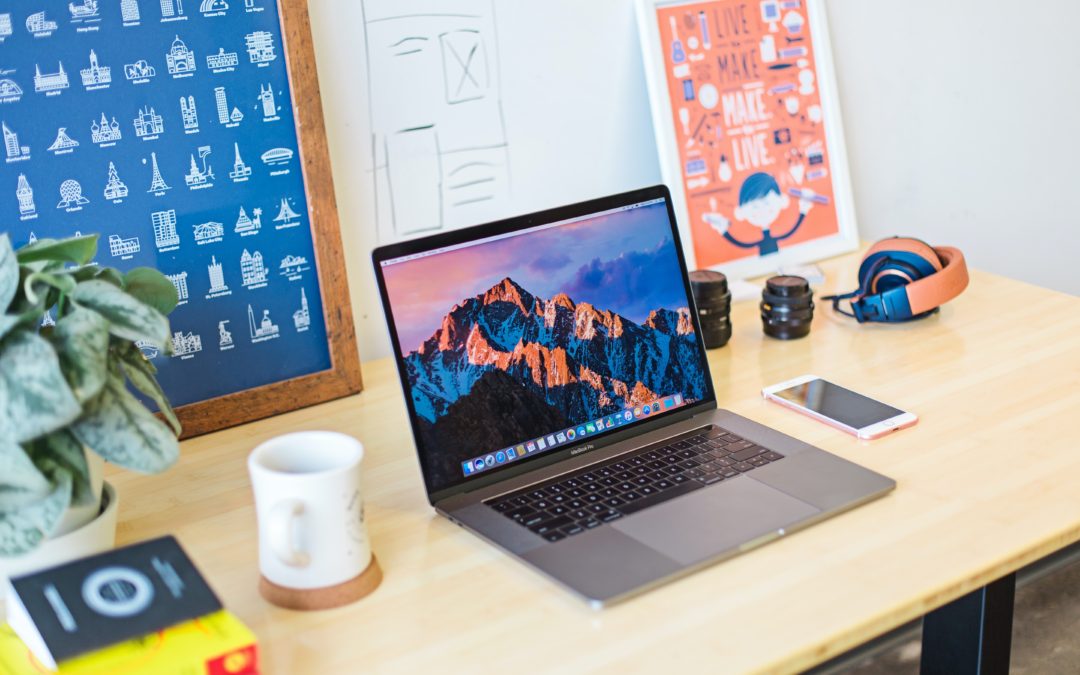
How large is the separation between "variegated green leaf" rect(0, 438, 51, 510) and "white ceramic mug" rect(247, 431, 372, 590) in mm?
153

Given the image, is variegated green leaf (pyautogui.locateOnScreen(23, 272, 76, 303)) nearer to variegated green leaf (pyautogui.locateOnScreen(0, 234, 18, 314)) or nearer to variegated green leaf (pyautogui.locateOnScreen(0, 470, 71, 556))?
variegated green leaf (pyautogui.locateOnScreen(0, 234, 18, 314))

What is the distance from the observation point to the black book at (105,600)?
77 cm

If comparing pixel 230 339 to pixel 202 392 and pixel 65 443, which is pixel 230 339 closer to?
pixel 202 392

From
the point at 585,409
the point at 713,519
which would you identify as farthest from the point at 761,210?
the point at 713,519

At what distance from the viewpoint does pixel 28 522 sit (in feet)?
2.79

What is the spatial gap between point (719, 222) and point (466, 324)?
625 millimetres

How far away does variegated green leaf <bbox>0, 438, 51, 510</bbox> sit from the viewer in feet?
2.66

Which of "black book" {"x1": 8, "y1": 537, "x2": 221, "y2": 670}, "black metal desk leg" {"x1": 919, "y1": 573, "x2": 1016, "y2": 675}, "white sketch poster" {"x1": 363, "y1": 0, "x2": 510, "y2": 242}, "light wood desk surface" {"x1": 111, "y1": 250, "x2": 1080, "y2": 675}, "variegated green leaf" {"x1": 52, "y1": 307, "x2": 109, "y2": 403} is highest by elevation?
"white sketch poster" {"x1": 363, "y1": 0, "x2": 510, "y2": 242}

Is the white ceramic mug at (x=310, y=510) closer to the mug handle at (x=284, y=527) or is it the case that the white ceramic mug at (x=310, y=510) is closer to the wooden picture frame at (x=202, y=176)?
the mug handle at (x=284, y=527)

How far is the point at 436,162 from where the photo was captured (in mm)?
1400

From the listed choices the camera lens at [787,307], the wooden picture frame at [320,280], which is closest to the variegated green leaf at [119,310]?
the wooden picture frame at [320,280]

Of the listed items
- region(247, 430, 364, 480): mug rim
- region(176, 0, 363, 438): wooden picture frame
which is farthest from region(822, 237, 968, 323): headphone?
region(247, 430, 364, 480): mug rim

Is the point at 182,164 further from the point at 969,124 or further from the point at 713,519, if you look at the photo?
the point at 969,124

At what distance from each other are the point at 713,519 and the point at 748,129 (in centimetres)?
78
